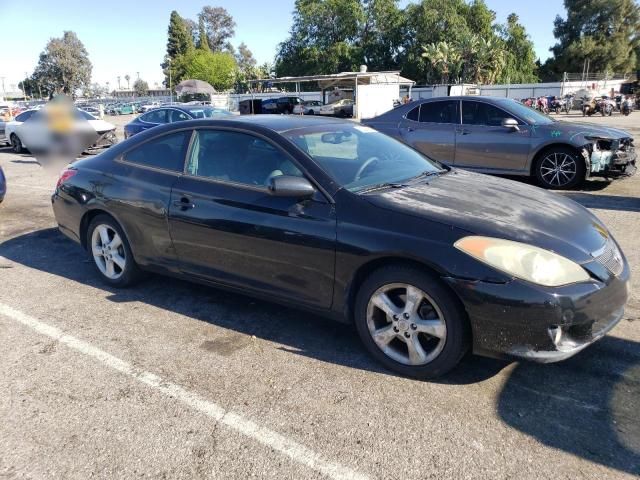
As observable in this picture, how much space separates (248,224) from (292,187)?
476 mm

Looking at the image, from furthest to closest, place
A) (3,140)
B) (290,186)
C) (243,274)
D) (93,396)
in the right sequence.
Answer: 1. (3,140)
2. (243,274)
3. (290,186)
4. (93,396)

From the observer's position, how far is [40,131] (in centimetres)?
1177

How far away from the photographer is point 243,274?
367 cm

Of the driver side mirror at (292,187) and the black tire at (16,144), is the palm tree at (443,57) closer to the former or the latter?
the black tire at (16,144)

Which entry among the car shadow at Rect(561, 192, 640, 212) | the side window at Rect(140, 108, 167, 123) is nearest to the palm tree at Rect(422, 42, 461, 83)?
the side window at Rect(140, 108, 167, 123)

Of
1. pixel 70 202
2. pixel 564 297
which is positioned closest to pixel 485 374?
pixel 564 297

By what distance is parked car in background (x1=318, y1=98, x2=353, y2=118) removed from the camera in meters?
33.4

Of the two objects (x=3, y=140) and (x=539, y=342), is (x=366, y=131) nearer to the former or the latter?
(x=539, y=342)

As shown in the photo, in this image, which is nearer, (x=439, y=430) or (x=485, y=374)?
(x=439, y=430)

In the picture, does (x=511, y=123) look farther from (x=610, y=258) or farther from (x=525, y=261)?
(x=525, y=261)

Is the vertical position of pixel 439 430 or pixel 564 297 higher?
pixel 564 297

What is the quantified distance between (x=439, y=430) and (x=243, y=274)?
1.71 m

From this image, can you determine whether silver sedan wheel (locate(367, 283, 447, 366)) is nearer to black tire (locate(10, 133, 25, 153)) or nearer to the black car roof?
the black car roof

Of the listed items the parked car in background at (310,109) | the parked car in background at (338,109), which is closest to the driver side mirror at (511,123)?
the parked car in background at (338,109)
